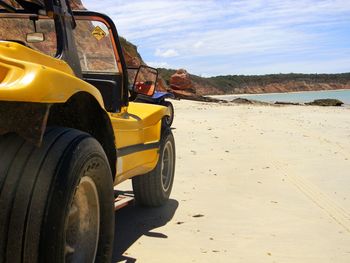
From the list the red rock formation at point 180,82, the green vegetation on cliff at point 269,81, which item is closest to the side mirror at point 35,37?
the red rock formation at point 180,82

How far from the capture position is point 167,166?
614 cm

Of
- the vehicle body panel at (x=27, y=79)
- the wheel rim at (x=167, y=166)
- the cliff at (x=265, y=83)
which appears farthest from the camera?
the cliff at (x=265, y=83)

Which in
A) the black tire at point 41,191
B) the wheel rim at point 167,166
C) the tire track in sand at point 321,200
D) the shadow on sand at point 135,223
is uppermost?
the black tire at point 41,191

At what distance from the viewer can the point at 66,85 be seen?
2658 mm

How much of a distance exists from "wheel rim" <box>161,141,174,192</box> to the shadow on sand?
0.24 metres

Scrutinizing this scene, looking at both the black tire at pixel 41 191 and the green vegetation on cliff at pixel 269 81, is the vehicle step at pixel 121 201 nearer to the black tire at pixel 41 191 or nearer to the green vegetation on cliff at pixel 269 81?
the black tire at pixel 41 191

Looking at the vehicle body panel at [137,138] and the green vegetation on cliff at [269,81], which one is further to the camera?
the green vegetation on cliff at [269,81]

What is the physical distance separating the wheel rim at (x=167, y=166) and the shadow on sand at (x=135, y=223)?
0.24 meters

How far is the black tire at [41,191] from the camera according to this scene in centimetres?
229

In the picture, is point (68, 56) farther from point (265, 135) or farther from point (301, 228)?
point (265, 135)

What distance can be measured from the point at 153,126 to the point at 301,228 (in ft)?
5.77

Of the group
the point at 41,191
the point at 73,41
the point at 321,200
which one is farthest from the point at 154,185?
the point at 41,191

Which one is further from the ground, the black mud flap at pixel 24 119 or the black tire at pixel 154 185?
the black mud flap at pixel 24 119

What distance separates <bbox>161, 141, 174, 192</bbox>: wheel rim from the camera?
603 cm
